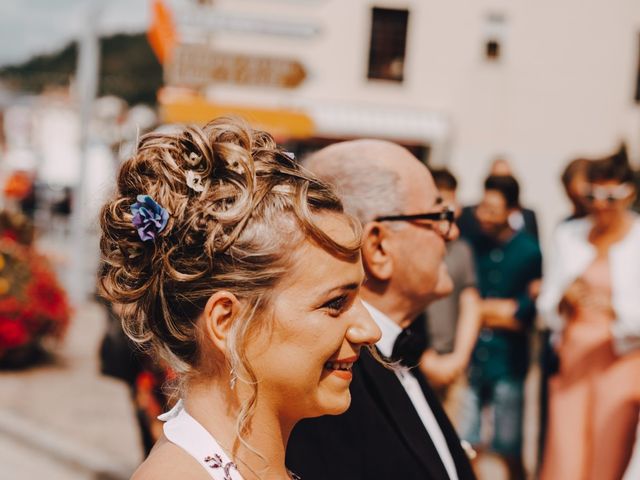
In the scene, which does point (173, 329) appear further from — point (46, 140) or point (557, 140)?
point (46, 140)

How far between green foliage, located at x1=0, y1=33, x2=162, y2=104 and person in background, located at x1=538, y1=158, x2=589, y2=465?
192ft

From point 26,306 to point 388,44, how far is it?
464 inches

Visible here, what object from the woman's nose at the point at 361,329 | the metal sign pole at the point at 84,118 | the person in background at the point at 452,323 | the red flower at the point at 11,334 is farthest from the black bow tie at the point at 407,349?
the metal sign pole at the point at 84,118

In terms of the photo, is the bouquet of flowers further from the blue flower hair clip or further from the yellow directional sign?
the blue flower hair clip

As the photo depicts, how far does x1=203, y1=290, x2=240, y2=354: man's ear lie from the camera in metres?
1.46

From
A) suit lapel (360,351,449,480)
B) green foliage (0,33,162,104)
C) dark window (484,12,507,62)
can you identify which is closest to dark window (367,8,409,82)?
dark window (484,12,507,62)

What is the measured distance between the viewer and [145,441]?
4.38 metres

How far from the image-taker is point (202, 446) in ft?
4.68

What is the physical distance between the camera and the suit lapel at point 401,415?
7.07 feet

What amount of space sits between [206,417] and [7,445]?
5.32 metres

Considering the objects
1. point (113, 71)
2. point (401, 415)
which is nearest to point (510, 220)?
point (401, 415)

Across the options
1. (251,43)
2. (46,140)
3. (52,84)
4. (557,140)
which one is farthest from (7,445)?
(52,84)

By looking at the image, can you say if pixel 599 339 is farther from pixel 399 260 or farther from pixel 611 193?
pixel 399 260

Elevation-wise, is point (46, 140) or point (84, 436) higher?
point (46, 140)
